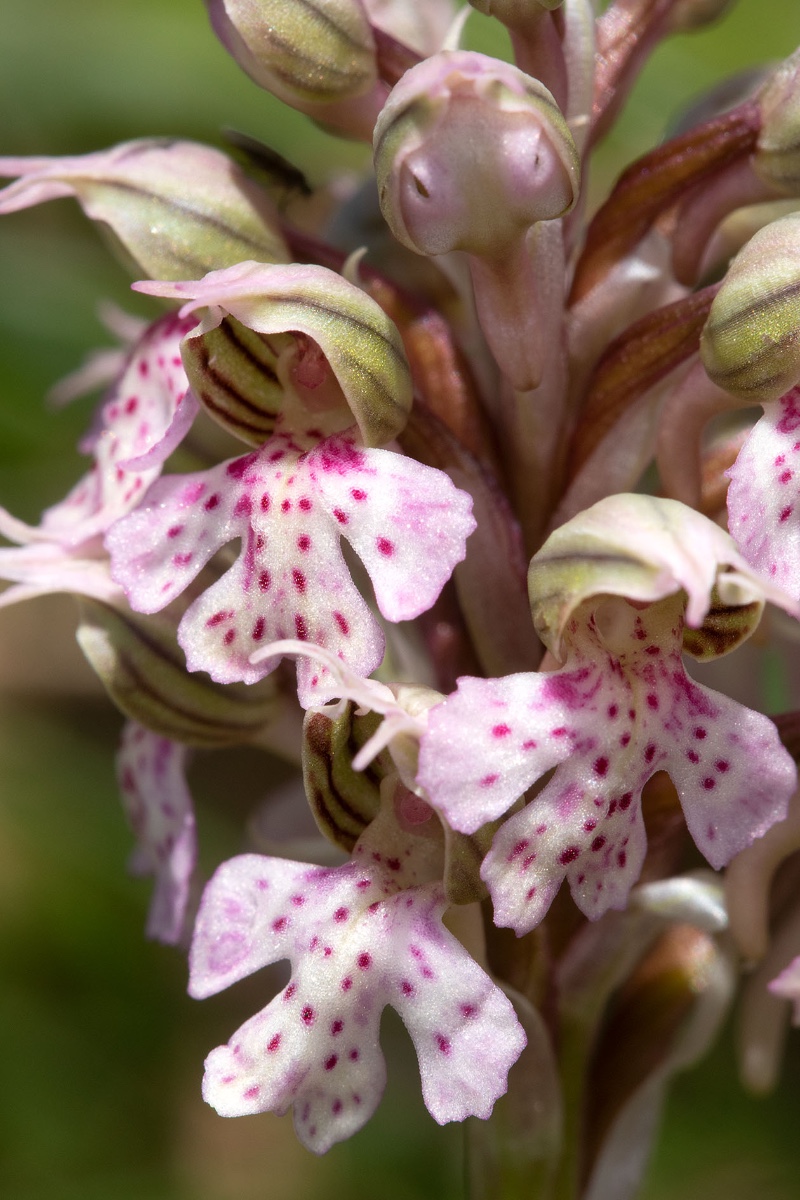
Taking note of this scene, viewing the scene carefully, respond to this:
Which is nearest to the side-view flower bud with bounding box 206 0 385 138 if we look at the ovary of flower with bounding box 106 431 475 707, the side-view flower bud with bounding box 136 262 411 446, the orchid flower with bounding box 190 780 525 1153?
the side-view flower bud with bounding box 136 262 411 446

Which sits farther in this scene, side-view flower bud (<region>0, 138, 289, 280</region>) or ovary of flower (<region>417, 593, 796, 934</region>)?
side-view flower bud (<region>0, 138, 289, 280</region>)

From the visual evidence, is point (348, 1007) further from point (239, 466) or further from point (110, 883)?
point (110, 883)

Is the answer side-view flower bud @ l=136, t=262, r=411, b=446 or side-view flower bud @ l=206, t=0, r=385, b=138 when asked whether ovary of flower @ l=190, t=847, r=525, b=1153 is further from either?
side-view flower bud @ l=206, t=0, r=385, b=138

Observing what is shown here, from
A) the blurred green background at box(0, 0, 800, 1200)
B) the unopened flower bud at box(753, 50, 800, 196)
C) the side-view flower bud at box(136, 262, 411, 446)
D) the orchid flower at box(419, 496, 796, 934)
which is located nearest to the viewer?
the orchid flower at box(419, 496, 796, 934)

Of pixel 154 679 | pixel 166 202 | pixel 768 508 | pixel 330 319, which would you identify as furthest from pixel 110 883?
pixel 768 508

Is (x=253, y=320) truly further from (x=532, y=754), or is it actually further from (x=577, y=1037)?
(x=577, y=1037)

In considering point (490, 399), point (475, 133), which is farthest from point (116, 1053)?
point (475, 133)

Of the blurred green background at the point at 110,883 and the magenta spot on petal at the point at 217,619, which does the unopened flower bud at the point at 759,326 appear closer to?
the magenta spot on petal at the point at 217,619
